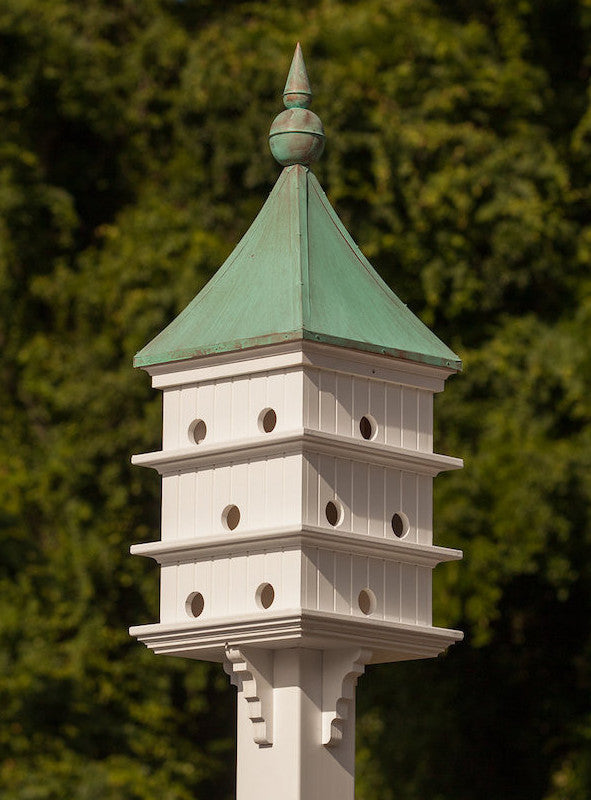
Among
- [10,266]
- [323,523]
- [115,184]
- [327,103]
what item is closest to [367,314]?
[323,523]

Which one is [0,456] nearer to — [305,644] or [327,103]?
[327,103]

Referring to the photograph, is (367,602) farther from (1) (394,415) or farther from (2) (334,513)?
(1) (394,415)

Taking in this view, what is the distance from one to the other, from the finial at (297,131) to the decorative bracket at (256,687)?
1757 mm

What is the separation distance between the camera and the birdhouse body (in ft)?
24.9

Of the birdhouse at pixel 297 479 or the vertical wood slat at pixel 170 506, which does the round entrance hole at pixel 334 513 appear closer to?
the birdhouse at pixel 297 479

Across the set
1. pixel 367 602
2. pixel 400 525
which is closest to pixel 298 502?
pixel 367 602

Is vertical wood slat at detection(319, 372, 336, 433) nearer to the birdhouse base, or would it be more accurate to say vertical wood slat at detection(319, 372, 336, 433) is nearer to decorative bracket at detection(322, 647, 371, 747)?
the birdhouse base

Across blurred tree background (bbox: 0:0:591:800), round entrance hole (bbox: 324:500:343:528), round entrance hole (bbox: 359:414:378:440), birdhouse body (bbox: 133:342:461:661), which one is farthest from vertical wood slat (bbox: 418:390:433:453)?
blurred tree background (bbox: 0:0:591:800)

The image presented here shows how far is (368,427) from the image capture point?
314 inches

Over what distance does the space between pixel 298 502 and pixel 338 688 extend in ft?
2.16

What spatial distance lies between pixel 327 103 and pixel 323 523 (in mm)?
7516

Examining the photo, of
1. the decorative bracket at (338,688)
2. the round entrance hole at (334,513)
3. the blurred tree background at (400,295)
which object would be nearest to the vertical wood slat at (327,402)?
the round entrance hole at (334,513)

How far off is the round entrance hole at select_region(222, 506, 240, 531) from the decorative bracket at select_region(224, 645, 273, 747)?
0.46m

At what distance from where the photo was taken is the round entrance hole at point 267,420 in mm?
7797
